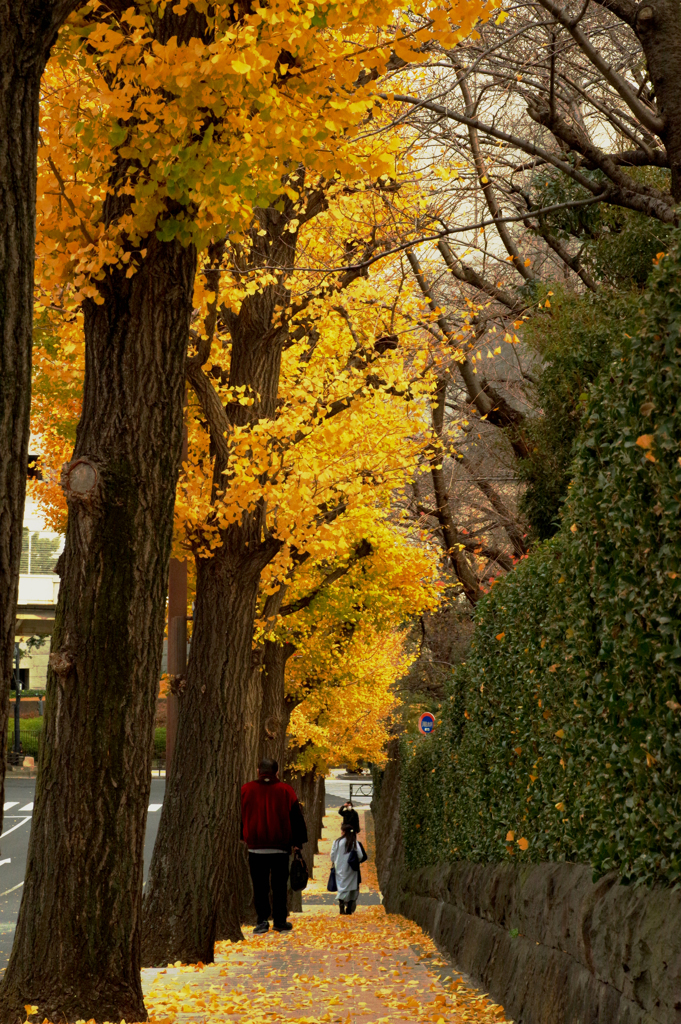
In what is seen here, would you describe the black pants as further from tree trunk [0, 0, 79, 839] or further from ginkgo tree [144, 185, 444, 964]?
tree trunk [0, 0, 79, 839]

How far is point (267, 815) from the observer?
37.7ft

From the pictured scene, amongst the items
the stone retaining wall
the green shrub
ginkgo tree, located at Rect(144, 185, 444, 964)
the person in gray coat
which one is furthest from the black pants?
the person in gray coat

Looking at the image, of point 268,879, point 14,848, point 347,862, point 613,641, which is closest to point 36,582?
point 14,848

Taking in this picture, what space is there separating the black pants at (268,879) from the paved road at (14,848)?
123 centimetres

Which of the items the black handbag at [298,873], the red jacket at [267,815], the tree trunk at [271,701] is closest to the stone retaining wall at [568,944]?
the red jacket at [267,815]

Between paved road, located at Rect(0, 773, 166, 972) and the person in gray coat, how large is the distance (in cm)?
404

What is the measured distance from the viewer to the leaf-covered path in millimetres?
6605

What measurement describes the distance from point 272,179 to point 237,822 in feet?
28.2

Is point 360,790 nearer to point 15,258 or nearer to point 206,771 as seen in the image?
point 206,771

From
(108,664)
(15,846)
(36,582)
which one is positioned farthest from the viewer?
(36,582)

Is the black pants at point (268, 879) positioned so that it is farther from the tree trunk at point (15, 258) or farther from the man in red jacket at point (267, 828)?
the tree trunk at point (15, 258)

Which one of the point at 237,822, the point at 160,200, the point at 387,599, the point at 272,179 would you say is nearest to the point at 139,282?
the point at 160,200

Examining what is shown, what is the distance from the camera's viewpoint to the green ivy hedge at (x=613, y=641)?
3.81 meters

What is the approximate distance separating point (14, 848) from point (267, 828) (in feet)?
56.1
